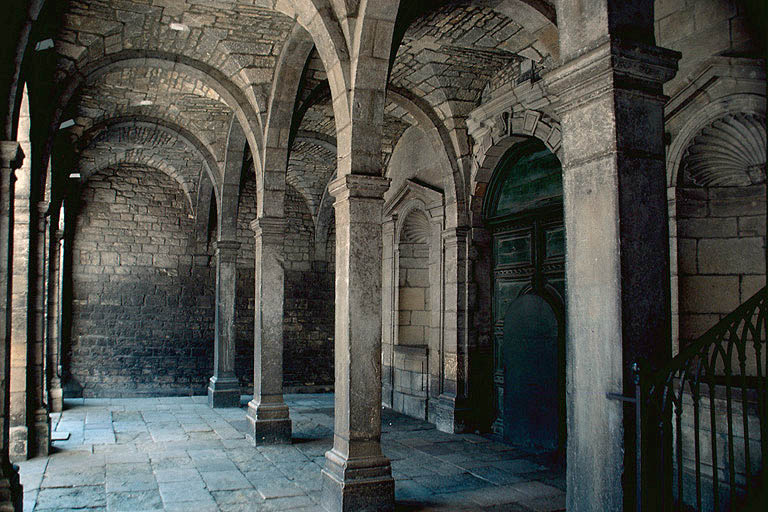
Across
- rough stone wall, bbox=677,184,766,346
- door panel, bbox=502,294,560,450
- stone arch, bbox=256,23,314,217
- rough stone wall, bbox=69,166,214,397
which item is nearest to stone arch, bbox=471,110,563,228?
door panel, bbox=502,294,560,450

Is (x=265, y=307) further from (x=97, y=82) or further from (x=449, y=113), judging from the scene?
(x=97, y=82)

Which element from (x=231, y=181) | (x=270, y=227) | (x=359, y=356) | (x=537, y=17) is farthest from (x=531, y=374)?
(x=231, y=181)

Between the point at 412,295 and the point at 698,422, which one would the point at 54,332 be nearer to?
the point at 412,295

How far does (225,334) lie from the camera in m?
10.1

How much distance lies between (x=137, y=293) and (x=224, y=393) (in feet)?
12.0

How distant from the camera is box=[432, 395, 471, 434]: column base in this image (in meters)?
7.87

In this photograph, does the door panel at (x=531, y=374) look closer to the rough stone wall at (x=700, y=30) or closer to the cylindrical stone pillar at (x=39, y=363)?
the rough stone wall at (x=700, y=30)

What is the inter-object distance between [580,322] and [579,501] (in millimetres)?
752

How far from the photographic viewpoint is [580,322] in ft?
9.00

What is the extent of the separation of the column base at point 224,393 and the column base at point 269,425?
297 centimetres

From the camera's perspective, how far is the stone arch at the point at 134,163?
1192 cm

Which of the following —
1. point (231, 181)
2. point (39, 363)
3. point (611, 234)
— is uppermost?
point (231, 181)

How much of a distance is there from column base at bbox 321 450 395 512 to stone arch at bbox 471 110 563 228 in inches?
145

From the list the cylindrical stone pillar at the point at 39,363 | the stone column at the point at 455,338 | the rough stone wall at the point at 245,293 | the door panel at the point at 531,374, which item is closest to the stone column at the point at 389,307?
the stone column at the point at 455,338
